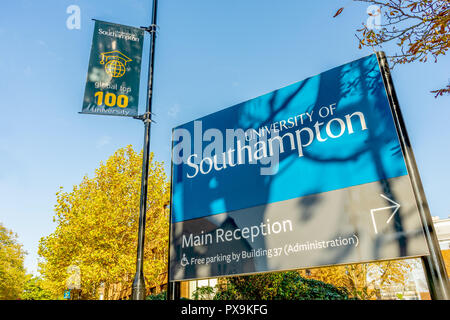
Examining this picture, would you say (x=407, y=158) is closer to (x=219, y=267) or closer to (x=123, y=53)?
(x=219, y=267)

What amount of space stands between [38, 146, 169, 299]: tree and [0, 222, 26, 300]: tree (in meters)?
22.2

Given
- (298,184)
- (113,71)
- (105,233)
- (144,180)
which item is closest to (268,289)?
(144,180)

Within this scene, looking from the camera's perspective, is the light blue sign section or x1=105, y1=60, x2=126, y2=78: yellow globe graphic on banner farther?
x1=105, y1=60, x2=126, y2=78: yellow globe graphic on banner

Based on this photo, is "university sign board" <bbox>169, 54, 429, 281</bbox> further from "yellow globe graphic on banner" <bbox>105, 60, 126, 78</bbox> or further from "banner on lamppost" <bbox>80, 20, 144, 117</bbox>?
"yellow globe graphic on banner" <bbox>105, 60, 126, 78</bbox>

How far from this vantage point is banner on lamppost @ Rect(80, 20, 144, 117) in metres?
7.08

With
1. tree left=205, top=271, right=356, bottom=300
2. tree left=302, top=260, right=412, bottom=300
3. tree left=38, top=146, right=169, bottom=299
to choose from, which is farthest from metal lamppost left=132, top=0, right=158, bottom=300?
tree left=302, top=260, right=412, bottom=300

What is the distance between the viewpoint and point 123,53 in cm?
768

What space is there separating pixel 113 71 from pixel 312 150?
16.9 ft

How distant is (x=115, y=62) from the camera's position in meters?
7.50

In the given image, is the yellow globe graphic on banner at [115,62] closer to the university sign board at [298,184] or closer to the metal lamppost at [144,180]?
the metal lamppost at [144,180]

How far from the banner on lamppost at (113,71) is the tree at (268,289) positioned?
6.00 m

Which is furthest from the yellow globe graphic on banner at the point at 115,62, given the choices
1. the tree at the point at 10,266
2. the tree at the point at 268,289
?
the tree at the point at 10,266

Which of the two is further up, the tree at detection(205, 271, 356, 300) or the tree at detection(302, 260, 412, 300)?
the tree at detection(302, 260, 412, 300)
